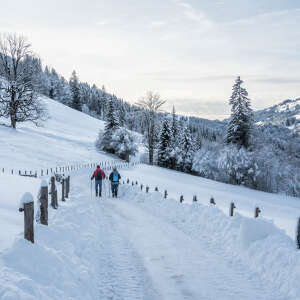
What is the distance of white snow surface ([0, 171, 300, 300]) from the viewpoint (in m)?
4.84

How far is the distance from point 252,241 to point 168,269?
274cm

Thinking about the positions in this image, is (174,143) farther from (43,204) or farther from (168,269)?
(168,269)

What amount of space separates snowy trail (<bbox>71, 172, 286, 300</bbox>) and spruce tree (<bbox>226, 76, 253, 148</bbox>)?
30.1 metres

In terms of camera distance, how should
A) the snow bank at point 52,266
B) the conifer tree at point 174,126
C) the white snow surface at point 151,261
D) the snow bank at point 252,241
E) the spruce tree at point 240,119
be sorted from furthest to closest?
the conifer tree at point 174,126
the spruce tree at point 240,119
the snow bank at point 252,241
the white snow surface at point 151,261
the snow bank at point 52,266

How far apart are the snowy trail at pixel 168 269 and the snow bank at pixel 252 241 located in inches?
10.6

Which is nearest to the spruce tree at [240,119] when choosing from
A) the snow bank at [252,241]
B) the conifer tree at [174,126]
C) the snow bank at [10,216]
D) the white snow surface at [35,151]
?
the conifer tree at [174,126]

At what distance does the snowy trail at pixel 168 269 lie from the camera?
543cm

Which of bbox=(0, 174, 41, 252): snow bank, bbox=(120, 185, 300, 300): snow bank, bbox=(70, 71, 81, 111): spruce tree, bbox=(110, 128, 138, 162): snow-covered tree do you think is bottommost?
bbox=(120, 185, 300, 300): snow bank

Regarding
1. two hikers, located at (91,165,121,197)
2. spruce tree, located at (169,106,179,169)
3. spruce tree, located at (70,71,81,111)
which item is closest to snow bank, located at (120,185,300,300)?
two hikers, located at (91,165,121,197)

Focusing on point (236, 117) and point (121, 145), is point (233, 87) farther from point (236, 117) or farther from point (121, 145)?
point (121, 145)

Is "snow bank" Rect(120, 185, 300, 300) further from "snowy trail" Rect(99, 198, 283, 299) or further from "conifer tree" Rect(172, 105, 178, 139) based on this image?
"conifer tree" Rect(172, 105, 178, 139)

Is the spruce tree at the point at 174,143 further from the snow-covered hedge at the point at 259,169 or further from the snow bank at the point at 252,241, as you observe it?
the snow bank at the point at 252,241

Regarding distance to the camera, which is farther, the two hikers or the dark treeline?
the dark treeline

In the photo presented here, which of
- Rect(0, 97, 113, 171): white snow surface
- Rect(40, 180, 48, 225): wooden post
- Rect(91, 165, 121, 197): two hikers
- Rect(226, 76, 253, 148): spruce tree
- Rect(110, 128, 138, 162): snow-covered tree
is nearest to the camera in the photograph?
Rect(40, 180, 48, 225): wooden post
